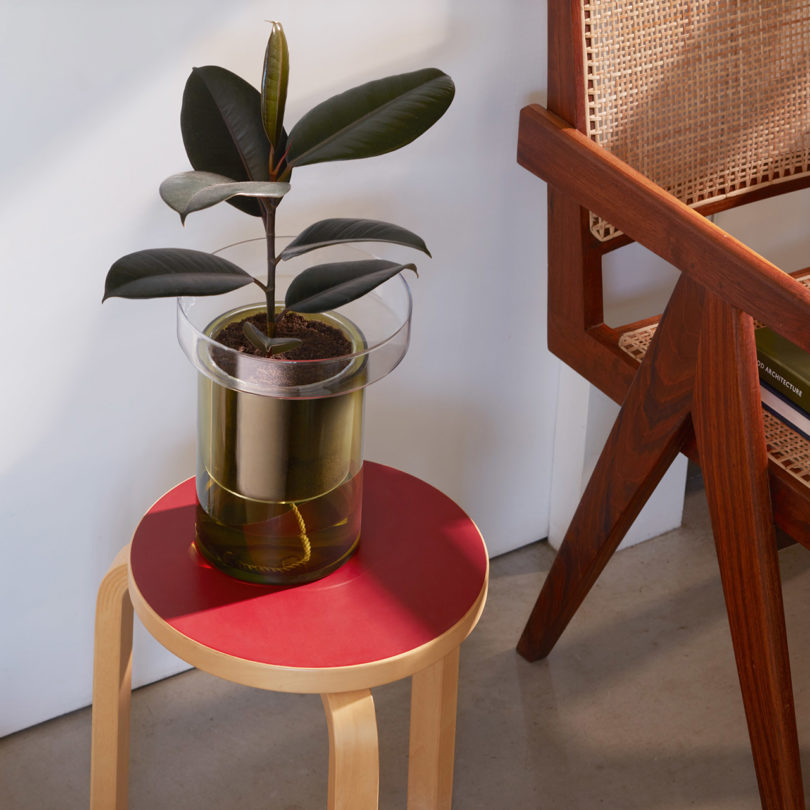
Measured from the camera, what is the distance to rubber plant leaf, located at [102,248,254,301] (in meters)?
0.82

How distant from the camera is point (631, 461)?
47.3 inches

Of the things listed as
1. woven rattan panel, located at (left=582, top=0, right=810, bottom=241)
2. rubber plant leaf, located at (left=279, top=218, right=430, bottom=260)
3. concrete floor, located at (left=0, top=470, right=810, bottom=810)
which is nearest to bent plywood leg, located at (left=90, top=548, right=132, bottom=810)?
concrete floor, located at (left=0, top=470, right=810, bottom=810)

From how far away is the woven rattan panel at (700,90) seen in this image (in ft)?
3.76

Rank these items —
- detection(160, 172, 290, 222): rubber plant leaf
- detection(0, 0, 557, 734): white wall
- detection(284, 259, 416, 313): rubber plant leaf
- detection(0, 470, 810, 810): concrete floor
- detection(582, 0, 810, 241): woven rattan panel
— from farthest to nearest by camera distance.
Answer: detection(0, 470, 810, 810): concrete floor → detection(582, 0, 810, 241): woven rattan panel → detection(0, 0, 557, 734): white wall → detection(284, 259, 416, 313): rubber plant leaf → detection(160, 172, 290, 222): rubber plant leaf

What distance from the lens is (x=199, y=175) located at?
0.81 m

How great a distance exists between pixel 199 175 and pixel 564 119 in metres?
0.50

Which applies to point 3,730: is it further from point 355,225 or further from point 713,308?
point 713,308

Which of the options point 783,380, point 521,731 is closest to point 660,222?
point 783,380

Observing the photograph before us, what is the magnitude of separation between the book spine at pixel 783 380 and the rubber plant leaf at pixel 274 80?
59 centimetres

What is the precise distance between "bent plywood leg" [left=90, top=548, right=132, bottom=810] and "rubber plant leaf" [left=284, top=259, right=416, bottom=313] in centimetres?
34

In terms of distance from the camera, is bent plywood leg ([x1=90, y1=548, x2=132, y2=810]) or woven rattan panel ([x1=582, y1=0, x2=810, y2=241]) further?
woven rattan panel ([x1=582, y1=0, x2=810, y2=241])

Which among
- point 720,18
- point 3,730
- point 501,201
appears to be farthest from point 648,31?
point 3,730

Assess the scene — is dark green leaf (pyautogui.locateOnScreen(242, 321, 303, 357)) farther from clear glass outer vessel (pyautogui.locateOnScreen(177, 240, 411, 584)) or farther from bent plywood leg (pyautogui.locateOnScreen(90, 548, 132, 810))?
bent plywood leg (pyautogui.locateOnScreen(90, 548, 132, 810))

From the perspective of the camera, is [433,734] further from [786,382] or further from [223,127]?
[223,127]
